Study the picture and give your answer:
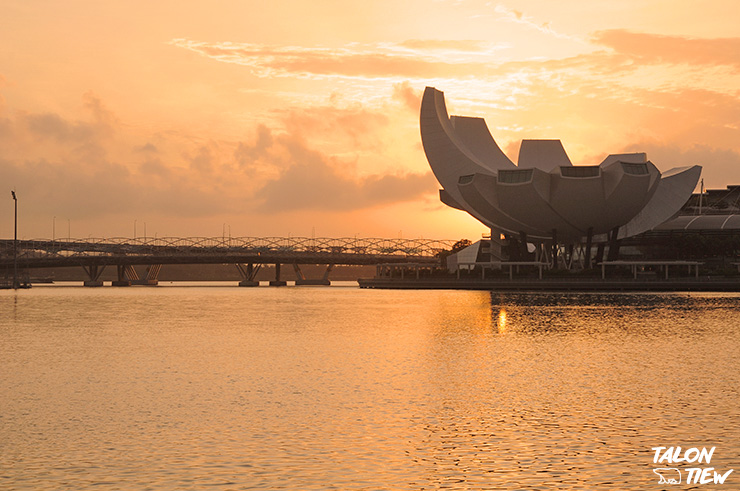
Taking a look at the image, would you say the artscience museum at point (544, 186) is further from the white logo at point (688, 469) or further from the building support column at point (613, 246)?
the white logo at point (688, 469)

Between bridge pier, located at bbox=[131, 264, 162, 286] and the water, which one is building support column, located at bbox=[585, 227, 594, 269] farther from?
bridge pier, located at bbox=[131, 264, 162, 286]

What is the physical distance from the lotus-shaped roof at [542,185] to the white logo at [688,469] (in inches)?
3464

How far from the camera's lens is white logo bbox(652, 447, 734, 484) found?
11972 mm

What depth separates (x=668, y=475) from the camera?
12273mm

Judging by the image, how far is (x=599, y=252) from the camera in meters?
115

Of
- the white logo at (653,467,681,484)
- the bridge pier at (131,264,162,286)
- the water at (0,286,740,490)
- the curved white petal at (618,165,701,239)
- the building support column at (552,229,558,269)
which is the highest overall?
the curved white petal at (618,165,701,239)

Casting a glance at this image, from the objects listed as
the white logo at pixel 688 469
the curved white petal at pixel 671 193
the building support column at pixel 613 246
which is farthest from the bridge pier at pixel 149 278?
the white logo at pixel 688 469

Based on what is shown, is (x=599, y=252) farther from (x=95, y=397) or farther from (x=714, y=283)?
(x=95, y=397)

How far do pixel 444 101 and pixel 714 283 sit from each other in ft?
137

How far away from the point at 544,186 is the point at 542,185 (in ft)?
1.24

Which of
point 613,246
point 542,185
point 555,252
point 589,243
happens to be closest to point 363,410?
point 542,185

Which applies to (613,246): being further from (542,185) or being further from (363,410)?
(363,410)

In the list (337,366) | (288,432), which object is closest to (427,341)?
(337,366)

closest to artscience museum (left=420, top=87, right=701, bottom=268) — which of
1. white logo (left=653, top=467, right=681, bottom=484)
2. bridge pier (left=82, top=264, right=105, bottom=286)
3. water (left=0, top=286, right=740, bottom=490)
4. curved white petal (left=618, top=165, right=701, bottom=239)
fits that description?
curved white petal (left=618, top=165, right=701, bottom=239)
